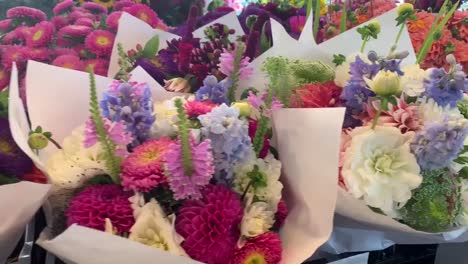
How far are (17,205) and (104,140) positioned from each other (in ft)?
0.36

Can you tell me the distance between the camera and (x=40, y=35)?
1.02 m

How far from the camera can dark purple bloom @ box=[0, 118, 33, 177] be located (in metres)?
0.68

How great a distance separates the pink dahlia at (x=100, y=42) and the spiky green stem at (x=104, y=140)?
14.8 inches

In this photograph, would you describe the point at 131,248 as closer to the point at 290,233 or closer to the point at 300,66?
the point at 290,233

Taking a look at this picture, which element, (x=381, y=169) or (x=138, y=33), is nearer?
(x=381, y=169)

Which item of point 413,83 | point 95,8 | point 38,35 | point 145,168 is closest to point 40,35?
point 38,35

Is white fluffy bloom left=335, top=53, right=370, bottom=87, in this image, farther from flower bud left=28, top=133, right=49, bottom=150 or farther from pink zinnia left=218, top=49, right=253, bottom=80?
flower bud left=28, top=133, right=49, bottom=150

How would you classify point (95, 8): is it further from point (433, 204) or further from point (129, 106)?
point (433, 204)

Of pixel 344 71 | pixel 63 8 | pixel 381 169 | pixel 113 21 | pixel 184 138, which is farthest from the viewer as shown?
pixel 63 8

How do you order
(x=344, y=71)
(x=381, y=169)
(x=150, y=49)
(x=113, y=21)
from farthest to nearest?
(x=113, y=21) < (x=150, y=49) < (x=344, y=71) < (x=381, y=169)

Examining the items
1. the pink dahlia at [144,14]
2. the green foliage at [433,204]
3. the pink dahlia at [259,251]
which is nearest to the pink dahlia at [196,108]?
the pink dahlia at [259,251]

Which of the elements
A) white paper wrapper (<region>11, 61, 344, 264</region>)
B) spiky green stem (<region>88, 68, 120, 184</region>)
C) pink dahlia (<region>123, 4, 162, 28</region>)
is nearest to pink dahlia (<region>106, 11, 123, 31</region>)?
pink dahlia (<region>123, 4, 162, 28</region>)

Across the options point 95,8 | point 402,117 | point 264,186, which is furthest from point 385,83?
point 95,8

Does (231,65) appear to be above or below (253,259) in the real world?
above
